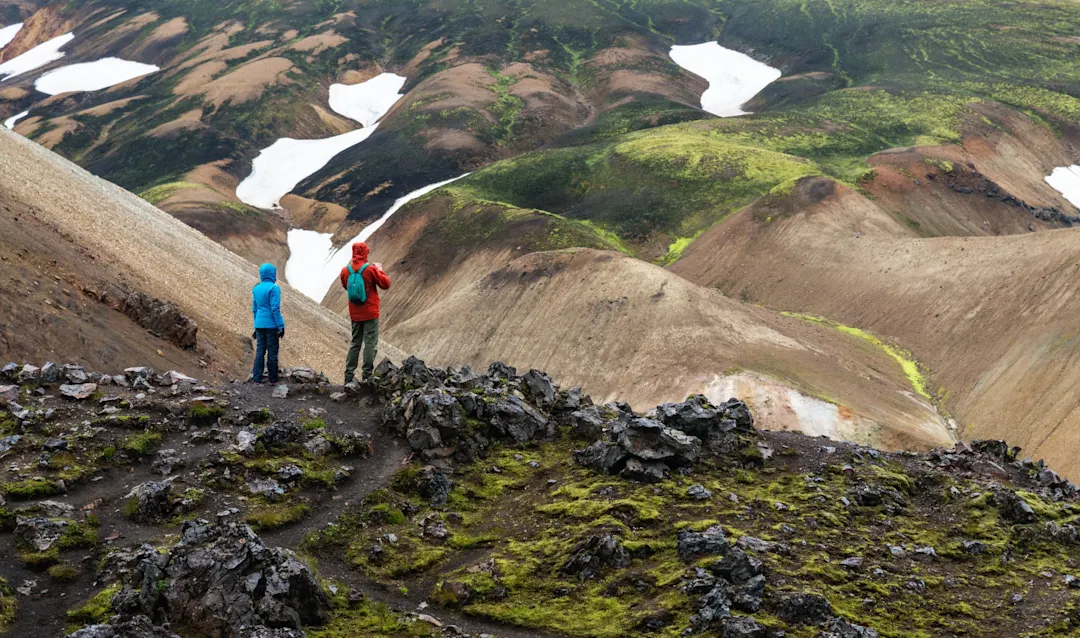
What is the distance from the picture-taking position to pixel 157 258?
1631 inches

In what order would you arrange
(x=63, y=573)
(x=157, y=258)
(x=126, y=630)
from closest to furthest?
(x=126, y=630)
(x=63, y=573)
(x=157, y=258)

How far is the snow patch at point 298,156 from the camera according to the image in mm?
146875

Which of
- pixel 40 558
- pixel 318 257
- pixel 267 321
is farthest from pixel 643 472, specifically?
pixel 318 257

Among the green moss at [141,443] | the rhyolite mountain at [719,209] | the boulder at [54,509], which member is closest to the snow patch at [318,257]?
the rhyolite mountain at [719,209]

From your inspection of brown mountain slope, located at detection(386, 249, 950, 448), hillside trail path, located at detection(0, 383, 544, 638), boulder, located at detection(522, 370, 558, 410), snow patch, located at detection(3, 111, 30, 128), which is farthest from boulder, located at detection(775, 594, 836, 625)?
snow patch, located at detection(3, 111, 30, 128)

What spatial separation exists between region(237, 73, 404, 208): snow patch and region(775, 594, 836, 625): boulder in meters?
134

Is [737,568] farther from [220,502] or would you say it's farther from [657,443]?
[220,502]

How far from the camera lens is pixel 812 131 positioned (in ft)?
449

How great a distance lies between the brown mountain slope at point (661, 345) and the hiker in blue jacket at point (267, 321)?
37.0 metres

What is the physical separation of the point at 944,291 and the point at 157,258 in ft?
191

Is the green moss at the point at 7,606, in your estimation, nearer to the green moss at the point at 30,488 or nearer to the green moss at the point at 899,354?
the green moss at the point at 30,488

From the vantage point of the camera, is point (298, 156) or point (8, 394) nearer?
point (8, 394)

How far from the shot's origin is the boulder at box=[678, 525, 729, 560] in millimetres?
15906

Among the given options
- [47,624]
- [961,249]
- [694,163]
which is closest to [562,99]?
[694,163]
